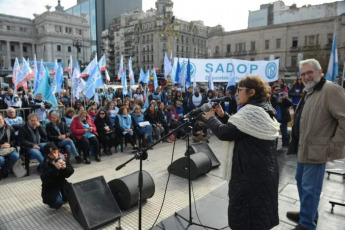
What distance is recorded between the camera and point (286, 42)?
159ft

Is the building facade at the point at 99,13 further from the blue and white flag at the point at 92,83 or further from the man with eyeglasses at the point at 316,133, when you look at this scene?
the man with eyeglasses at the point at 316,133

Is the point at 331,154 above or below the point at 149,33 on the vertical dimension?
below

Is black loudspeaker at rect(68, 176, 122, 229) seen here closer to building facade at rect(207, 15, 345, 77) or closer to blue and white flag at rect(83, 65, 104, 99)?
blue and white flag at rect(83, 65, 104, 99)

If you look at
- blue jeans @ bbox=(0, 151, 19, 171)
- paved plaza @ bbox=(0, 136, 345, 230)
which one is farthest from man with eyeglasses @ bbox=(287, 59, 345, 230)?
blue jeans @ bbox=(0, 151, 19, 171)

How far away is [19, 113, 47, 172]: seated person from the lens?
5.83 m

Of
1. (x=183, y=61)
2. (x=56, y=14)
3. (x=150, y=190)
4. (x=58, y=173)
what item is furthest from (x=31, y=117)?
(x=56, y=14)

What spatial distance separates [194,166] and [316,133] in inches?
109

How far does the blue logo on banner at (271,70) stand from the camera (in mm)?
13541

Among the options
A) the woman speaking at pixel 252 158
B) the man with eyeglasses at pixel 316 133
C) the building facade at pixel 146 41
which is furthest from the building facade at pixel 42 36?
the woman speaking at pixel 252 158

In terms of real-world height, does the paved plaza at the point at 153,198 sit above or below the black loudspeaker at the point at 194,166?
below

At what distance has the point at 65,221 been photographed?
12.7 feet

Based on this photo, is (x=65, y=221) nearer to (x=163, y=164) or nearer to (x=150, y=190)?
(x=150, y=190)

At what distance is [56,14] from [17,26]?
13.8 m

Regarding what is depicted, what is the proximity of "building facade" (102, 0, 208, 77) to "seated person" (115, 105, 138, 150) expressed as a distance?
73219 millimetres
